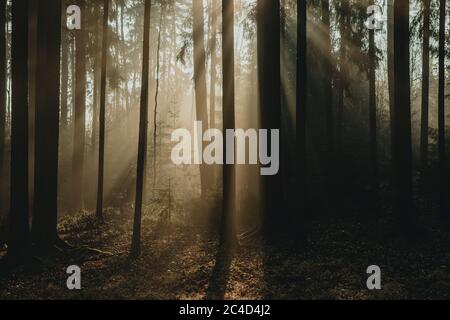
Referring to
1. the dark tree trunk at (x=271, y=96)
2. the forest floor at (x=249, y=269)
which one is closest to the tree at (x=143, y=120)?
the forest floor at (x=249, y=269)

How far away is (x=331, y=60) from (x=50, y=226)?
43.6 ft

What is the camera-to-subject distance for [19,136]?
9961 millimetres

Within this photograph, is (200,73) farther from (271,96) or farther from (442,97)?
(442,97)

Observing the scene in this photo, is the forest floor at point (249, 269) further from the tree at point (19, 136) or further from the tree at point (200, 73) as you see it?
the tree at point (200, 73)

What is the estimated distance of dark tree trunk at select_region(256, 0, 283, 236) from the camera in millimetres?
11695

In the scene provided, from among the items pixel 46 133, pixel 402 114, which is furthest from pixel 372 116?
pixel 46 133

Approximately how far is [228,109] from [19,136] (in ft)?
18.0

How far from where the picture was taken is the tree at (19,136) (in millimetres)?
9891

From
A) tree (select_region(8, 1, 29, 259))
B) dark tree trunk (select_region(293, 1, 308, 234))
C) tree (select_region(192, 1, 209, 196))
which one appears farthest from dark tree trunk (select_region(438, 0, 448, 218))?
tree (select_region(8, 1, 29, 259))

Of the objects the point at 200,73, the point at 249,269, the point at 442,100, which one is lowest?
the point at 249,269

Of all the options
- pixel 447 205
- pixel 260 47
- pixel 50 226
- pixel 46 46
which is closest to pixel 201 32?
pixel 260 47

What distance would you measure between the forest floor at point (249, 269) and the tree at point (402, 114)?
1.16 m
